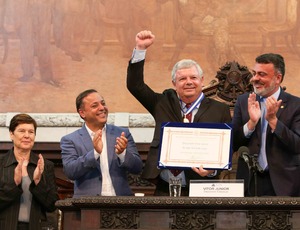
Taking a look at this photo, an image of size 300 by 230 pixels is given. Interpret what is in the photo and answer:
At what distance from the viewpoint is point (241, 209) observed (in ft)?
12.9

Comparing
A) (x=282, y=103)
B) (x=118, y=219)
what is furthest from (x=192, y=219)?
(x=282, y=103)

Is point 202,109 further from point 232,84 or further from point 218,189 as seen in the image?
point 232,84

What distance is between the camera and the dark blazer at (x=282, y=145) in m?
4.40

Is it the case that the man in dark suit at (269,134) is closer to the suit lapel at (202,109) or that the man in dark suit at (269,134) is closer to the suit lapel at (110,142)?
the suit lapel at (202,109)

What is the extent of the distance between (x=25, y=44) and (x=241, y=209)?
4109 millimetres

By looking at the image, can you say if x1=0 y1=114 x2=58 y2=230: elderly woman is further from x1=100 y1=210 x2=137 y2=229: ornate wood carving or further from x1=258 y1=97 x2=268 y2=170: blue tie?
x1=258 y1=97 x2=268 y2=170: blue tie

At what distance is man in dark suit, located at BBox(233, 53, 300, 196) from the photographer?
4.40 metres

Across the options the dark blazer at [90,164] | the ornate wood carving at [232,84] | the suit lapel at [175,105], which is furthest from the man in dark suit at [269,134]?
the ornate wood carving at [232,84]

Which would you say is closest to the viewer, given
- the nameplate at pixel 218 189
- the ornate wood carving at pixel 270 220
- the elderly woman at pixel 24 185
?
the ornate wood carving at pixel 270 220

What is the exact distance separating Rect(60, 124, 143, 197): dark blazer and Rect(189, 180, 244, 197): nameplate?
0.73 m

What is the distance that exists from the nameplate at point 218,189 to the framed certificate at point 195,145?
169 millimetres

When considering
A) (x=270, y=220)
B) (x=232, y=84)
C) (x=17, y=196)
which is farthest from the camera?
(x=232, y=84)

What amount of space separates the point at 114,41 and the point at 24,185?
116 inches

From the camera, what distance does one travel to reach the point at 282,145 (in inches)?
177
